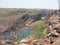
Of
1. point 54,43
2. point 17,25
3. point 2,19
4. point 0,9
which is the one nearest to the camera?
point 54,43

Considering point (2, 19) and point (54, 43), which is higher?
point (2, 19)

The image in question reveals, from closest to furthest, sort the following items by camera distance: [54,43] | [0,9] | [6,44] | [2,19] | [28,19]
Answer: [54,43] < [6,44] < [2,19] < [28,19] < [0,9]

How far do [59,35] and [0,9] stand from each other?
12196cm

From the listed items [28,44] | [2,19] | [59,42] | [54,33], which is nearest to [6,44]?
[28,44]

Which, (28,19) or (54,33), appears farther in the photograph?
(28,19)

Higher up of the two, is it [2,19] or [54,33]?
[2,19]

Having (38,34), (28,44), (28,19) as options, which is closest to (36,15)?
(28,19)

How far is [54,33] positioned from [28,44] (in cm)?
272

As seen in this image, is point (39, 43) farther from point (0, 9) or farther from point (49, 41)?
point (0, 9)

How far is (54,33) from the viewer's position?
1784 cm

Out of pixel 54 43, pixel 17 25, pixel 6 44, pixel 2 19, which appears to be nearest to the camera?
pixel 54 43

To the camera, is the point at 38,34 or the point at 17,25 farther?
the point at 17,25

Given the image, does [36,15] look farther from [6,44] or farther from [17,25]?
[6,44]

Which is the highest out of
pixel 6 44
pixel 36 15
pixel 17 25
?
pixel 36 15
